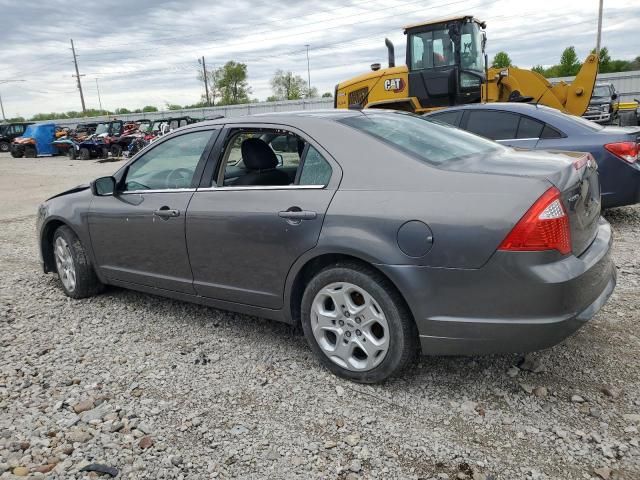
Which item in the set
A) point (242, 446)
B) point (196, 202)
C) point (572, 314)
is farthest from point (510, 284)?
point (196, 202)

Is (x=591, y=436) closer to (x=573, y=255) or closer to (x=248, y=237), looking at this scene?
(x=573, y=255)

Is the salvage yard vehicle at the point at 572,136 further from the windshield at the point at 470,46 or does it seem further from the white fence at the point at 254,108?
the white fence at the point at 254,108

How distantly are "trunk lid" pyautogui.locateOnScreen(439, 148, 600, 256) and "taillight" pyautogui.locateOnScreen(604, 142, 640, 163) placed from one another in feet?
10.3

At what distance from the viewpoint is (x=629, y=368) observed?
3092 millimetres

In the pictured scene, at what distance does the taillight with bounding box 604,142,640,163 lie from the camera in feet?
19.2

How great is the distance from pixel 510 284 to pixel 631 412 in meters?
0.93

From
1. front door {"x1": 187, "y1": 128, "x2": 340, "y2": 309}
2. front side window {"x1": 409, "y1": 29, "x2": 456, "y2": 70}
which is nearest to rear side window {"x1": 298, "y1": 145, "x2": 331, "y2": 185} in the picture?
front door {"x1": 187, "y1": 128, "x2": 340, "y2": 309}

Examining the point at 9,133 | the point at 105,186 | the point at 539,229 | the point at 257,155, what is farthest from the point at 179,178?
the point at 9,133

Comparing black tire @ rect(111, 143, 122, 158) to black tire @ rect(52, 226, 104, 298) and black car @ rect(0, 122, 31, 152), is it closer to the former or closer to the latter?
black car @ rect(0, 122, 31, 152)

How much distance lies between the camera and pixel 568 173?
2705mm

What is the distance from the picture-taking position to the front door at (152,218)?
12.4 ft

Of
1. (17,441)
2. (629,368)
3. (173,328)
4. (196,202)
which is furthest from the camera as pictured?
(173,328)

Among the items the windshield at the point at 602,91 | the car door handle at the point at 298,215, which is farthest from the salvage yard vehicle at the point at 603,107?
the car door handle at the point at 298,215

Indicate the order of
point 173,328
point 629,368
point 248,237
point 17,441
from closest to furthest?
point 17,441 < point 629,368 < point 248,237 < point 173,328
